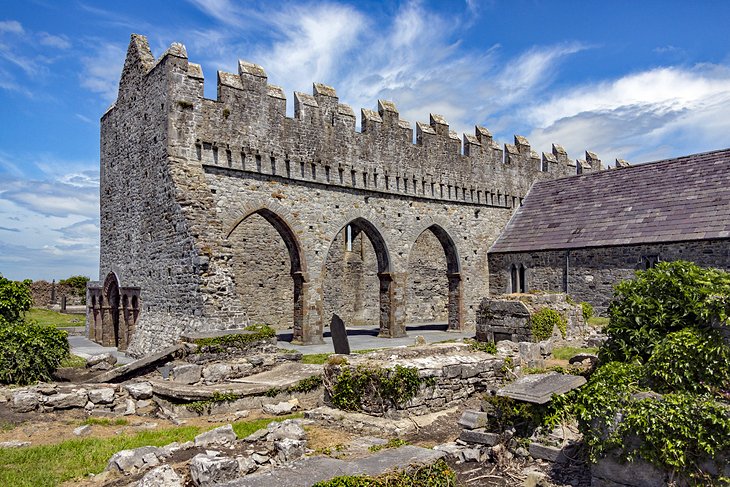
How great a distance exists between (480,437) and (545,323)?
8153mm

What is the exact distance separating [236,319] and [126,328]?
237 inches

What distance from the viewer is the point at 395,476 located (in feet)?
18.4

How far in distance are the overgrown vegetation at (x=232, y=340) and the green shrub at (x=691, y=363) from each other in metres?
9.55

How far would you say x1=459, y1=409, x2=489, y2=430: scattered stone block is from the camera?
7.57 m

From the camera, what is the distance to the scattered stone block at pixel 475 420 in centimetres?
757

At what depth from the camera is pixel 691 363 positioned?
6.23 metres

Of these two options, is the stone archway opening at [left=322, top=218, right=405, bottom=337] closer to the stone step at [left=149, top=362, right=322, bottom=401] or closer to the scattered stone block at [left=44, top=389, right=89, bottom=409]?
the stone step at [left=149, top=362, right=322, bottom=401]

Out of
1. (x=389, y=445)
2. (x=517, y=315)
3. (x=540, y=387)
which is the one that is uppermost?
(x=517, y=315)

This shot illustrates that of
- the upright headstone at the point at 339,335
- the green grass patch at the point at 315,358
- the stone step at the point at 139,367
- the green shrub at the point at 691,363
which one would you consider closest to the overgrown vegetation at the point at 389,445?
the green shrub at the point at 691,363

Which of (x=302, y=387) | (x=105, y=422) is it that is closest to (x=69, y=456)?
(x=105, y=422)

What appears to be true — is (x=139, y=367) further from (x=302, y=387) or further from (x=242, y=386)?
→ (x=302, y=387)

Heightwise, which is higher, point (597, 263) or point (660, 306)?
point (597, 263)

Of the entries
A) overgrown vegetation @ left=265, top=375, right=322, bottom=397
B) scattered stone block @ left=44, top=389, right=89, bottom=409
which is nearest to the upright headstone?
overgrown vegetation @ left=265, top=375, right=322, bottom=397

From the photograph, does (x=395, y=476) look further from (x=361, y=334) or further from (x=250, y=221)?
(x=250, y=221)
